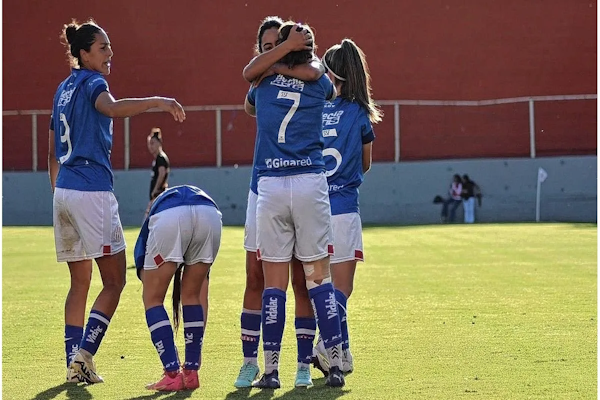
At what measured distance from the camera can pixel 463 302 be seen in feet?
34.6

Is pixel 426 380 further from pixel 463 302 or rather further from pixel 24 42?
pixel 24 42

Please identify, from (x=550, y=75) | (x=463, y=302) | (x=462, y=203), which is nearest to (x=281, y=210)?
(x=463, y=302)

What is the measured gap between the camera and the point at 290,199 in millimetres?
6000

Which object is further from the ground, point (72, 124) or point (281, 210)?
point (72, 124)

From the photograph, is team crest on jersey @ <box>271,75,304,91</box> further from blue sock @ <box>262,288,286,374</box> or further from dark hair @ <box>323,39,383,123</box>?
blue sock @ <box>262,288,286,374</box>

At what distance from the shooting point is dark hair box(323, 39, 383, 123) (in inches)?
265

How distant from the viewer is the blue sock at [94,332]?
6410 millimetres

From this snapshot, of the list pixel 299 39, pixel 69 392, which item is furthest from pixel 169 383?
pixel 299 39

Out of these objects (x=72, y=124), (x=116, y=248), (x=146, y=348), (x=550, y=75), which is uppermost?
(x=550, y=75)

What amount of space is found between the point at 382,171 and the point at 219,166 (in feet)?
15.8

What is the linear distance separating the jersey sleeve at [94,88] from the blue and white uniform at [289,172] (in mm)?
934

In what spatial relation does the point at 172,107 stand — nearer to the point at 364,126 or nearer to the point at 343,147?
the point at 343,147

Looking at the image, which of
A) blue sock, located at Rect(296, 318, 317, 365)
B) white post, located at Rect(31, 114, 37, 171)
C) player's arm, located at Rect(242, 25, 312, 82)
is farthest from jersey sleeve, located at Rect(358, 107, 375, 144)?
white post, located at Rect(31, 114, 37, 171)

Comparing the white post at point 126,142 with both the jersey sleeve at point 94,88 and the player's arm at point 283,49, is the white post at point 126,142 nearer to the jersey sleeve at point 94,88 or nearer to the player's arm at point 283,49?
the jersey sleeve at point 94,88
